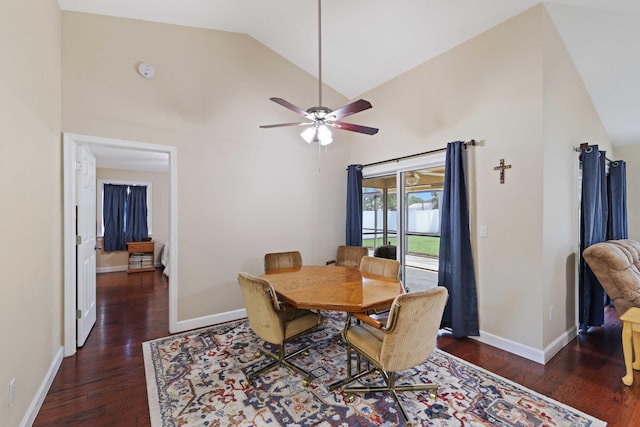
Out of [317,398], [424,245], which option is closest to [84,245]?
[317,398]

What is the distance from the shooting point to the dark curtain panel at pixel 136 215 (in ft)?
21.6

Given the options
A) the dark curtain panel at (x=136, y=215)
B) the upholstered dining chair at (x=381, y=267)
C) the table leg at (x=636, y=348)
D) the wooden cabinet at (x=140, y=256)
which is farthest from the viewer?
the dark curtain panel at (x=136, y=215)

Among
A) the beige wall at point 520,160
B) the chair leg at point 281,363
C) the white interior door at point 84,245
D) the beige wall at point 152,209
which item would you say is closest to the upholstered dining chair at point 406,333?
the chair leg at point 281,363

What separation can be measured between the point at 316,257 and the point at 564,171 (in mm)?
3170

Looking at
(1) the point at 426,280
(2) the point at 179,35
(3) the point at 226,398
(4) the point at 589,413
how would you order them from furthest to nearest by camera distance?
(1) the point at 426,280 → (2) the point at 179,35 → (3) the point at 226,398 → (4) the point at 589,413

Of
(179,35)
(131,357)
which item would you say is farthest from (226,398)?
(179,35)

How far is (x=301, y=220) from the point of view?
13.5ft

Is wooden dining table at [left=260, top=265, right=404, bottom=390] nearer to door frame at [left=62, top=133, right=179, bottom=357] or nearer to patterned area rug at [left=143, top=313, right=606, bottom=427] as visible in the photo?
patterned area rug at [left=143, top=313, right=606, bottom=427]

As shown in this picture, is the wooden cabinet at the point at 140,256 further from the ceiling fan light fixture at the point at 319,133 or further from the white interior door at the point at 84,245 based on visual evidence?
the ceiling fan light fixture at the point at 319,133

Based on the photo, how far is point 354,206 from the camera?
14.5ft

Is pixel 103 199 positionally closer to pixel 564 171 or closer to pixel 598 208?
pixel 564 171

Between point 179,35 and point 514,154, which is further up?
point 179,35

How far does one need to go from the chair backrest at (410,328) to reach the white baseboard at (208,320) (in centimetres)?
236

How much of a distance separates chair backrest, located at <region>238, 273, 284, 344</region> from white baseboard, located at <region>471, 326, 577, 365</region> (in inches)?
87.4
